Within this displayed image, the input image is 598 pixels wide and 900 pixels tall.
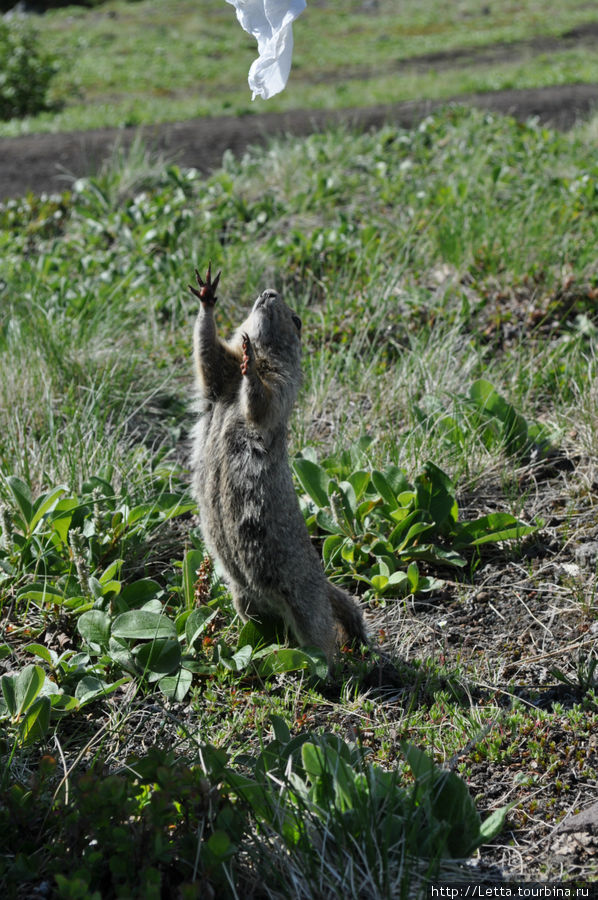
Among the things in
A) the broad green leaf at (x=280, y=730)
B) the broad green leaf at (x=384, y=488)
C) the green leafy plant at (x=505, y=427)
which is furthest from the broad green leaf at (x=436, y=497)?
the broad green leaf at (x=280, y=730)

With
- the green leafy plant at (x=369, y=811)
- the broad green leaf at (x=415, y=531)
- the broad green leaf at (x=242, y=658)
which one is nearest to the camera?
the green leafy plant at (x=369, y=811)

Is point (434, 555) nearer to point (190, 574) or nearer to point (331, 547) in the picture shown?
point (331, 547)

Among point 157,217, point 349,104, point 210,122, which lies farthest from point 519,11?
point 157,217

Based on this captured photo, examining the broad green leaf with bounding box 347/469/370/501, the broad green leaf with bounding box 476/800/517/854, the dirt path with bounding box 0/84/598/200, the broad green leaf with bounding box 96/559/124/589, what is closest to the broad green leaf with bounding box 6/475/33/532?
the broad green leaf with bounding box 96/559/124/589

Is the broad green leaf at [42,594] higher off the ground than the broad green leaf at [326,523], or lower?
higher

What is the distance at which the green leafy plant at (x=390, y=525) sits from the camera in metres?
3.82

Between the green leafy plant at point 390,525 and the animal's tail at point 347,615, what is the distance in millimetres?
300

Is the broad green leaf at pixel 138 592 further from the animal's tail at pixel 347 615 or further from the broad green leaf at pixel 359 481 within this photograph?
the broad green leaf at pixel 359 481

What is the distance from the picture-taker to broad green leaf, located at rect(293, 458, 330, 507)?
4.01 metres

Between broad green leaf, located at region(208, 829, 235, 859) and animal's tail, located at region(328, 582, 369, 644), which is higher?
broad green leaf, located at region(208, 829, 235, 859)

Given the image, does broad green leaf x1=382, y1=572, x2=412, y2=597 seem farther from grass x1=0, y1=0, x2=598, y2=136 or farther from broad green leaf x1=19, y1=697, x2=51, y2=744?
grass x1=0, y1=0, x2=598, y2=136

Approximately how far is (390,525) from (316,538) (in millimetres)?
388

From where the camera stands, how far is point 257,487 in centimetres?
318

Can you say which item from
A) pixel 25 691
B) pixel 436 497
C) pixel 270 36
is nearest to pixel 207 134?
pixel 436 497
